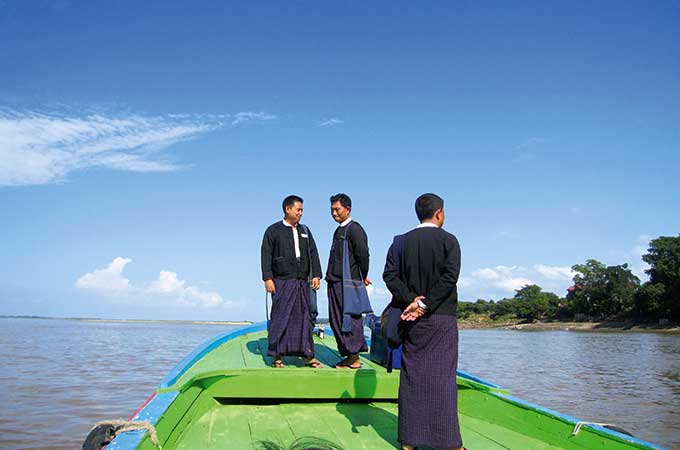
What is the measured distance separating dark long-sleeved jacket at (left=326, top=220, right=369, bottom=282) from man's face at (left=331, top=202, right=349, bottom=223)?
0.08 m

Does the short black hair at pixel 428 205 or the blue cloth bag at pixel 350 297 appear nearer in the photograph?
the short black hair at pixel 428 205

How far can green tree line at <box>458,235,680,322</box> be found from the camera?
147 ft

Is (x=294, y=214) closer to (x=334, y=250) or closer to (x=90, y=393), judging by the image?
(x=334, y=250)

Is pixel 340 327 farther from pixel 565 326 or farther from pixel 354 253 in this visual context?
pixel 565 326

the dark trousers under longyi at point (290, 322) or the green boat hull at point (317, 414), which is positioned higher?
the dark trousers under longyi at point (290, 322)

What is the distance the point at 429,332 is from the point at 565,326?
58.9 meters

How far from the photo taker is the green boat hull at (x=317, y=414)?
3021 millimetres

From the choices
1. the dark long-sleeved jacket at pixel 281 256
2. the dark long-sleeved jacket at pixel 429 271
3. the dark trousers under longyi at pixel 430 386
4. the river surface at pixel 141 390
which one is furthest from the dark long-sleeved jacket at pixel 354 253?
the river surface at pixel 141 390

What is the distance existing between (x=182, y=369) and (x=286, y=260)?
53.7 inches

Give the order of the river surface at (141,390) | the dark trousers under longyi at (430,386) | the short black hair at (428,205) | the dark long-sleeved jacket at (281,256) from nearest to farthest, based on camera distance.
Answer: the dark trousers under longyi at (430,386) < the short black hair at (428,205) < the dark long-sleeved jacket at (281,256) < the river surface at (141,390)

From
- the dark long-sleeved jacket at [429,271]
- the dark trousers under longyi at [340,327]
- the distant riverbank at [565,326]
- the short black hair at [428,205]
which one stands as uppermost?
the short black hair at [428,205]

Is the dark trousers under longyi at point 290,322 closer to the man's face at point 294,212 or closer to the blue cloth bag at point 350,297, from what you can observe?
the blue cloth bag at point 350,297

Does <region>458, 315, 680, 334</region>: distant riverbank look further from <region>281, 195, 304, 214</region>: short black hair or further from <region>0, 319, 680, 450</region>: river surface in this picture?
<region>281, 195, 304, 214</region>: short black hair

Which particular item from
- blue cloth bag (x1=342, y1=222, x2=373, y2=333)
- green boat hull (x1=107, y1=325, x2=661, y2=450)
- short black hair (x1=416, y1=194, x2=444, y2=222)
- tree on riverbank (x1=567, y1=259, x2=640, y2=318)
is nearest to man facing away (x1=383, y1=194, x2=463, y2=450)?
short black hair (x1=416, y1=194, x2=444, y2=222)
